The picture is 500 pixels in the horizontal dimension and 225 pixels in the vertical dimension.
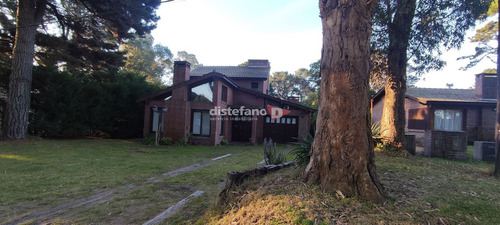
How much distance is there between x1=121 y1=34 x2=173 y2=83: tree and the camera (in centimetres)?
3200

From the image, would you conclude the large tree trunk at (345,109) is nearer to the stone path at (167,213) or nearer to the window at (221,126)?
the stone path at (167,213)

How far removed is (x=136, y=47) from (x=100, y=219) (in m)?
33.7

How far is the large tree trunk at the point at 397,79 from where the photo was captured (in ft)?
26.3

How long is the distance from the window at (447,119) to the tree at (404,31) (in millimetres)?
9364

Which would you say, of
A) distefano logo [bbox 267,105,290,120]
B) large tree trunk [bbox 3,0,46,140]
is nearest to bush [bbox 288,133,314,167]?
distefano logo [bbox 267,105,290,120]

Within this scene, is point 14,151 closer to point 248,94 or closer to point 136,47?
point 248,94

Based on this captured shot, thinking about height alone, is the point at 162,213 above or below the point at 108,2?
below

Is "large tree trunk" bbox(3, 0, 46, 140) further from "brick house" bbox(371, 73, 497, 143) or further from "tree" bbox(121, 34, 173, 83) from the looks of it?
"brick house" bbox(371, 73, 497, 143)

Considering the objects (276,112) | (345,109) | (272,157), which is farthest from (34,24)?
(345,109)

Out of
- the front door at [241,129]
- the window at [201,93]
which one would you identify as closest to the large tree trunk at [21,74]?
the window at [201,93]

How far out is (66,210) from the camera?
3688mm

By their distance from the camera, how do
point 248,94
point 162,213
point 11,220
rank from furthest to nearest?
point 248,94
point 162,213
point 11,220

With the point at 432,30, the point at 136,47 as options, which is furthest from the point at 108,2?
the point at 136,47

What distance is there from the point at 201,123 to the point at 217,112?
124 cm
